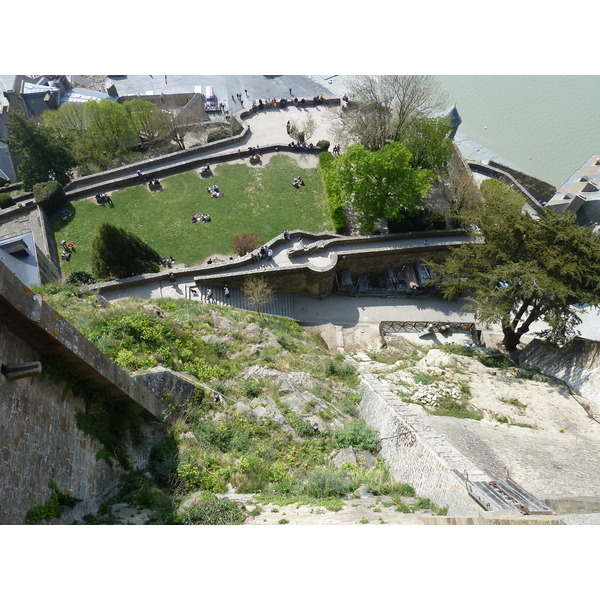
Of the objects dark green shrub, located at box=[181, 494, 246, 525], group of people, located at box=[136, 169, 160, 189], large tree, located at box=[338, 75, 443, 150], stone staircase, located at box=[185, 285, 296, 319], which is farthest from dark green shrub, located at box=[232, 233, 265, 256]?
dark green shrub, located at box=[181, 494, 246, 525]

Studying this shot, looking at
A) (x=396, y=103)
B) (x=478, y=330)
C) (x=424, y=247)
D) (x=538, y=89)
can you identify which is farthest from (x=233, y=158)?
A: (x=538, y=89)

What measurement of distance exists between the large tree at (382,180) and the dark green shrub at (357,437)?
15354 millimetres

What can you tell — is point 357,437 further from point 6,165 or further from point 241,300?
point 6,165

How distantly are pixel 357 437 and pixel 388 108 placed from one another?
82.2 ft

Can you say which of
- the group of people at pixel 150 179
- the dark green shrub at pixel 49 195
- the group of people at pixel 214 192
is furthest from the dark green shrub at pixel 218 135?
the dark green shrub at pixel 49 195

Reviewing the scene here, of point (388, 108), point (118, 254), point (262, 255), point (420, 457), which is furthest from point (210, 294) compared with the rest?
point (388, 108)

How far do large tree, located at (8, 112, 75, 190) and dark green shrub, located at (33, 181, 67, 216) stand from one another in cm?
155

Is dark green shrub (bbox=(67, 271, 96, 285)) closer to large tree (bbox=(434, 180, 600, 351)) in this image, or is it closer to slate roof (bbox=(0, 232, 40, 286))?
slate roof (bbox=(0, 232, 40, 286))

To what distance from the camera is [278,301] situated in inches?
1011

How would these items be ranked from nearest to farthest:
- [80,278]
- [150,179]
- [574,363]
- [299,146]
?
[574,363]
[80,278]
[150,179]
[299,146]

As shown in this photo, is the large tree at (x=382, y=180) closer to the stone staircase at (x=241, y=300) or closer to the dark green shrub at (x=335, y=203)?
the dark green shrub at (x=335, y=203)

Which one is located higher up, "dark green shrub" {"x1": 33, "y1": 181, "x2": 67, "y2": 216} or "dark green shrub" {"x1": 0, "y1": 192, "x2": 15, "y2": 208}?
"dark green shrub" {"x1": 0, "y1": 192, "x2": 15, "y2": 208}

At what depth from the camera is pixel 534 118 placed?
133 ft

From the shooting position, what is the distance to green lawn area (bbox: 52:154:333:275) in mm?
27328
